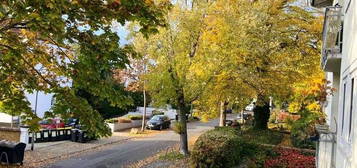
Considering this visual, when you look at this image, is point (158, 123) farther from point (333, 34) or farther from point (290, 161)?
point (333, 34)

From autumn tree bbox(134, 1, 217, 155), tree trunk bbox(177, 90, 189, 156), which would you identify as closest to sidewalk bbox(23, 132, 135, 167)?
tree trunk bbox(177, 90, 189, 156)

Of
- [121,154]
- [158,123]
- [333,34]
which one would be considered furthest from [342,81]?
[158,123]

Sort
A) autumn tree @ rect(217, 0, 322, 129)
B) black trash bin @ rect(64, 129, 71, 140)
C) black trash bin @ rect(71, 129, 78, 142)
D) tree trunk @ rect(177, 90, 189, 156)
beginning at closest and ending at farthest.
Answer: autumn tree @ rect(217, 0, 322, 129) < tree trunk @ rect(177, 90, 189, 156) < black trash bin @ rect(71, 129, 78, 142) < black trash bin @ rect(64, 129, 71, 140)

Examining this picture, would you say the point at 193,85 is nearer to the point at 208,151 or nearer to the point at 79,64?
the point at 208,151

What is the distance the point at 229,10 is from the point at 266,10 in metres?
2.04

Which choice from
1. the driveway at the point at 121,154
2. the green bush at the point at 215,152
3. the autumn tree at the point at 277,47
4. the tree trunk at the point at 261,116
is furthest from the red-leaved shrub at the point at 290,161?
the tree trunk at the point at 261,116

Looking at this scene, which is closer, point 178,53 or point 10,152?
point 10,152

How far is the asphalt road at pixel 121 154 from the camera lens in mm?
19047

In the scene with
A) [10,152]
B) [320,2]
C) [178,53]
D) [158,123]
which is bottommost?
[158,123]

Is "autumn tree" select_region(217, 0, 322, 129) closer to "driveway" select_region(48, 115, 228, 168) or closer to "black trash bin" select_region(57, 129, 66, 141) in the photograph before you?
"driveway" select_region(48, 115, 228, 168)

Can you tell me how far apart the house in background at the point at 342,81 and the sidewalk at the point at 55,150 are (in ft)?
40.8

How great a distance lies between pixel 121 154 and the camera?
22.6m

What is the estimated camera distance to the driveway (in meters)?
19.0

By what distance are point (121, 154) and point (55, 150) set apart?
351 cm
